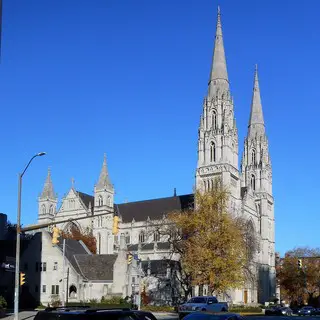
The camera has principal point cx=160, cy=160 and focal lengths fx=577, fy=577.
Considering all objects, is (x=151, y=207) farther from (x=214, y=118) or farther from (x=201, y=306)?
(x=201, y=306)

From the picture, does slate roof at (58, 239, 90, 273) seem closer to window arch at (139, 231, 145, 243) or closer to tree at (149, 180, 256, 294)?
tree at (149, 180, 256, 294)

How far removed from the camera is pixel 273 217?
130000 mm

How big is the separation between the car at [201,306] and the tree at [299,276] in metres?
74.6

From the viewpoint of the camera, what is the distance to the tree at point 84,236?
114 metres

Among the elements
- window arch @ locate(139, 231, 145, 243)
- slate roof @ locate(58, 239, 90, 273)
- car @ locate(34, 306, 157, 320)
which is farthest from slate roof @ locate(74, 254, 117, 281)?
car @ locate(34, 306, 157, 320)

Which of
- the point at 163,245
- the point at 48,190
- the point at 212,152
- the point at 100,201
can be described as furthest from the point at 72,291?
the point at 48,190

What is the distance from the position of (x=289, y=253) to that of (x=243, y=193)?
80.6ft

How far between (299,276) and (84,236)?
44251 millimetres

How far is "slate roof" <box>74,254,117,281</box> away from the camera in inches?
2800

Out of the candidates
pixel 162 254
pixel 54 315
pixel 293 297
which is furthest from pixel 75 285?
pixel 293 297

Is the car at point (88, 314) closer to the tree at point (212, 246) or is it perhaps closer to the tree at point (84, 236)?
the tree at point (212, 246)

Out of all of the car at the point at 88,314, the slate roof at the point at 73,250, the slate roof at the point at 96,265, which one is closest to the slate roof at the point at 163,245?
the slate roof at the point at 73,250

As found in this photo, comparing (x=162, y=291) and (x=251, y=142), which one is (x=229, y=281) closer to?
(x=162, y=291)

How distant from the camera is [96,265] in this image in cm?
7262
